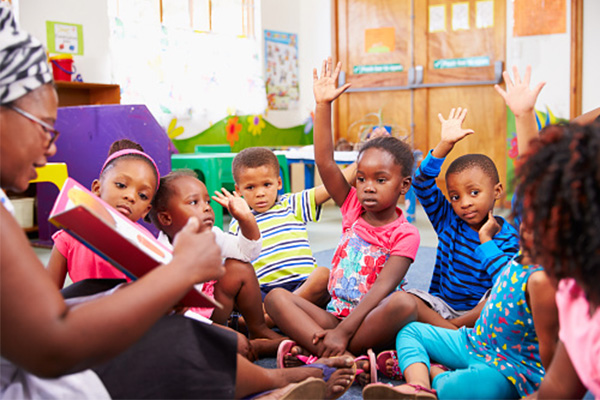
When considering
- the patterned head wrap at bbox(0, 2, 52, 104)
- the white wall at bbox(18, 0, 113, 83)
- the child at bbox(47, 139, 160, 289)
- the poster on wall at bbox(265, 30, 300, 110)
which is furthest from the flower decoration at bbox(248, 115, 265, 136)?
the patterned head wrap at bbox(0, 2, 52, 104)

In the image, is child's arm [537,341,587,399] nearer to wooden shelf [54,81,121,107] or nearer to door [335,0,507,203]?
wooden shelf [54,81,121,107]

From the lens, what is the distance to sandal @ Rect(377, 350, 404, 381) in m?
1.36

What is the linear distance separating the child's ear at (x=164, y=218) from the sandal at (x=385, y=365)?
638 mm

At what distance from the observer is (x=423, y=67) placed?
514 cm

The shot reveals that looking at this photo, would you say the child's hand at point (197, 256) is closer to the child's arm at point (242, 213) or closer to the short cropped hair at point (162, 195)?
the child's arm at point (242, 213)

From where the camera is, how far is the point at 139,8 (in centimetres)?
412

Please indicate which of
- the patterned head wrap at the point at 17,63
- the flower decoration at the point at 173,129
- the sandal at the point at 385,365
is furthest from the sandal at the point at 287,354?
the flower decoration at the point at 173,129

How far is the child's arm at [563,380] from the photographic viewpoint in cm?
83

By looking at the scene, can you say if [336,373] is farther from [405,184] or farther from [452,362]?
[405,184]

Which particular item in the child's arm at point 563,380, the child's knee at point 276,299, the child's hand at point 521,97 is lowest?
the child's knee at point 276,299

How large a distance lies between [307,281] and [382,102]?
3.96 metres

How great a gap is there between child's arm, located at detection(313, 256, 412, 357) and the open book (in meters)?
0.52

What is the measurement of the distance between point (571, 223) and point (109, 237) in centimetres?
61

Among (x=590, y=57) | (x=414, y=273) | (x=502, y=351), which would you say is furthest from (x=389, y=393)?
(x=590, y=57)
